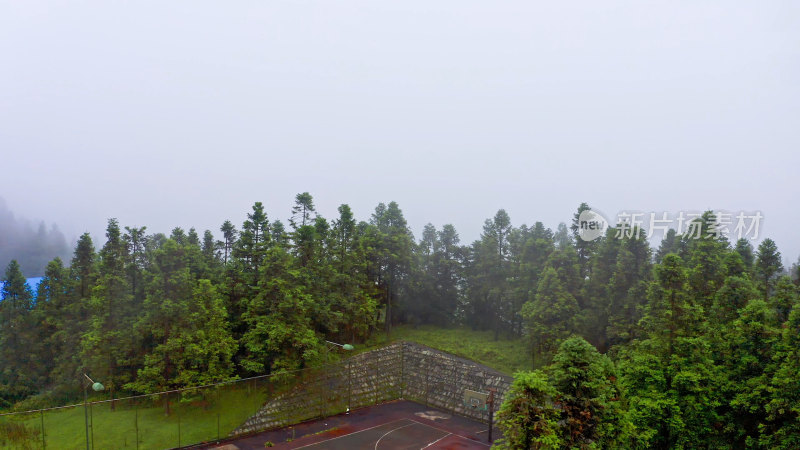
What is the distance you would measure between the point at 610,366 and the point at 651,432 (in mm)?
6877

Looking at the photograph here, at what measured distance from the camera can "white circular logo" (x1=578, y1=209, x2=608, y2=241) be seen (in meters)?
44.8

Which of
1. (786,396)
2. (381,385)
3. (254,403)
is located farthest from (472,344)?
(786,396)

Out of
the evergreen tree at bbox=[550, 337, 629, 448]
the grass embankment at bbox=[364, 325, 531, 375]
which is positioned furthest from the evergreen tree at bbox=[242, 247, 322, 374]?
the evergreen tree at bbox=[550, 337, 629, 448]

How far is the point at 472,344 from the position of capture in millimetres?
48188

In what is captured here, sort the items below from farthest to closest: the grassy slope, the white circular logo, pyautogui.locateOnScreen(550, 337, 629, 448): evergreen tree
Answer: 1. the white circular logo
2. the grassy slope
3. pyautogui.locateOnScreen(550, 337, 629, 448): evergreen tree

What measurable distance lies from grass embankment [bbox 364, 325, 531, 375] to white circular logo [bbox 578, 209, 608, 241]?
11947 millimetres

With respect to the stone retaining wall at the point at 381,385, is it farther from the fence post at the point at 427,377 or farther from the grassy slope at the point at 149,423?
the grassy slope at the point at 149,423

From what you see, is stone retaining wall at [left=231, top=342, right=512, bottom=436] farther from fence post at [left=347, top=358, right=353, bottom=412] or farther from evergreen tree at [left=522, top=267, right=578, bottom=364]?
evergreen tree at [left=522, top=267, right=578, bottom=364]

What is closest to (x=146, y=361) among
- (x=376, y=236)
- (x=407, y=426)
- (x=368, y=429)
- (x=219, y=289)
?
(x=219, y=289)

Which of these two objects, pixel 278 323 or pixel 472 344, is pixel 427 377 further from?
pixel 278 323

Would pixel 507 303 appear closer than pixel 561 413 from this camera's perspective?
No

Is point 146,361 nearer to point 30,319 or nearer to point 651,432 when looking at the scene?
point 30,319

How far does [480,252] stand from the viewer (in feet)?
174

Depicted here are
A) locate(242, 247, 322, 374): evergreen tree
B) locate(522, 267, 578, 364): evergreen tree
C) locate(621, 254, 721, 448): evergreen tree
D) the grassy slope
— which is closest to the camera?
locate(621, 254, 721, 448): evergreen tree
